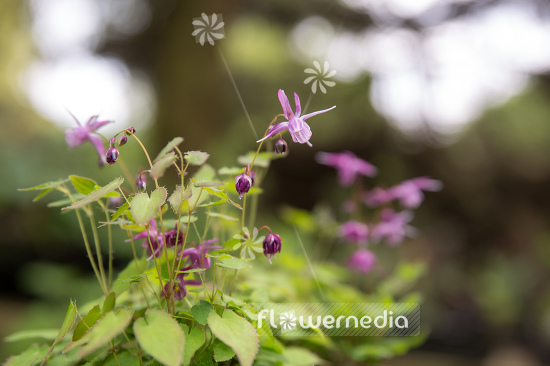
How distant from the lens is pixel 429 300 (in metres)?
3.52

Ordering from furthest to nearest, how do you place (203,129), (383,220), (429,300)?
(429,300) < (203,129) < (383,220)

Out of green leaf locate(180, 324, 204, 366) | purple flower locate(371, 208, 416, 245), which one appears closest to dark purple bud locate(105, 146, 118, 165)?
green leaf locate(180, 324, 204, 366)

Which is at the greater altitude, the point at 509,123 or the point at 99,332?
the point at 509,123

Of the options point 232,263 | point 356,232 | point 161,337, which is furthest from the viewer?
point 356,232

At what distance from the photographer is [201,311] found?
50 cm

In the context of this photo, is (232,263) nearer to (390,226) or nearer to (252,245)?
(252,245)

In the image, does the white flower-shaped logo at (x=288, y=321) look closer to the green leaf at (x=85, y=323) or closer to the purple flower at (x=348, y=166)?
the green leaf at (x=85, y=323)

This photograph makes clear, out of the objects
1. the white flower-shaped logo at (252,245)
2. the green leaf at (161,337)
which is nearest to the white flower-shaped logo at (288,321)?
the white flower-shaped logo at (252,245)

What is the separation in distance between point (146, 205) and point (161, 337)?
141 millimetres

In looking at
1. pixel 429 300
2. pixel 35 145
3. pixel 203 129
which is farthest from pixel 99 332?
pixel 35 145

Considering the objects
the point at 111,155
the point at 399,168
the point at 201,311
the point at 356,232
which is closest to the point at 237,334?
the point at 201,311

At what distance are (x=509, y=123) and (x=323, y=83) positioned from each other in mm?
4010

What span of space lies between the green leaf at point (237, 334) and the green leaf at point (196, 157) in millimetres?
183

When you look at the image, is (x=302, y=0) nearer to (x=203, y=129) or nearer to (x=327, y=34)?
(x=327, y=34)
